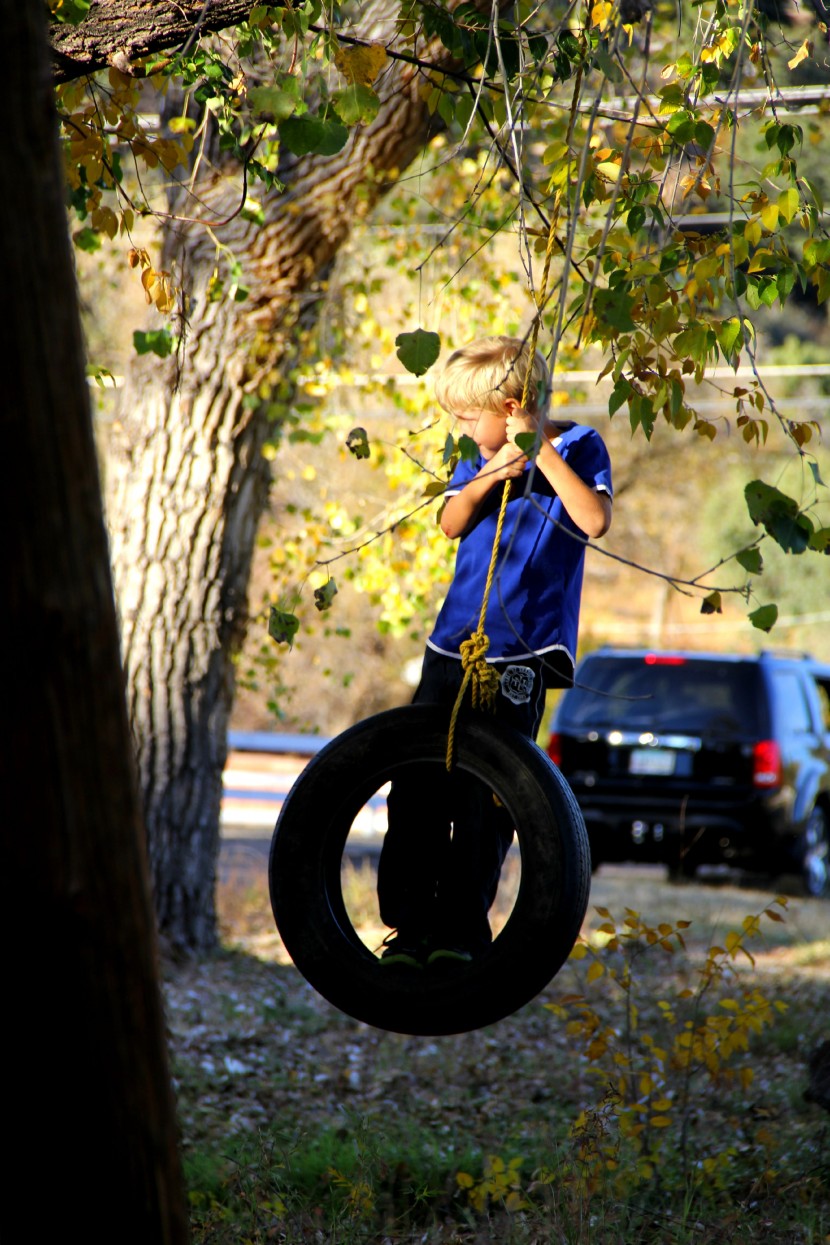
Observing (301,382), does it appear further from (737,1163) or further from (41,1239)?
(41,1239)

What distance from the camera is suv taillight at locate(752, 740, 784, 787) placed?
8.95 meters

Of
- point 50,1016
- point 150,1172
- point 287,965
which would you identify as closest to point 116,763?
point 50,1016

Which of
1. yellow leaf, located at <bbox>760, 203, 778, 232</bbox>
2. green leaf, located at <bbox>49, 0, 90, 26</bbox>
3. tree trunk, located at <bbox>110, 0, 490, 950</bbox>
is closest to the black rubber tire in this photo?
yellow leaf, located at <bbox>760, 203, 778, 232</bbox>

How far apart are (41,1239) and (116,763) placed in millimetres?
719

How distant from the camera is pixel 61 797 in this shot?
1785 mm

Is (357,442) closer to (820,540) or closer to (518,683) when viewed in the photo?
(518,683)

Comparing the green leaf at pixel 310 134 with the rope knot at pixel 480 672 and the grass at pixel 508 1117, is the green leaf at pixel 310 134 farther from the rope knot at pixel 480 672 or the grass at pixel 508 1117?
the grass at pixel 508 1117

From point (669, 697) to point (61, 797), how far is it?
788cm

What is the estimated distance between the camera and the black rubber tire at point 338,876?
263cm

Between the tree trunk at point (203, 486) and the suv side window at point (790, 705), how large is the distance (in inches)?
173

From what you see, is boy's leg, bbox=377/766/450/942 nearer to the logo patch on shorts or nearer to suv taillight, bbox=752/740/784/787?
the logo patch on shorts

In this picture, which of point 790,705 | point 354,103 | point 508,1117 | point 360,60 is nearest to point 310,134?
point 354,103

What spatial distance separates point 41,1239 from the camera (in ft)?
6.04

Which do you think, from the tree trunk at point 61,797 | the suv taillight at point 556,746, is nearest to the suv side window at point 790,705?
the suv taillight at point 556,746
